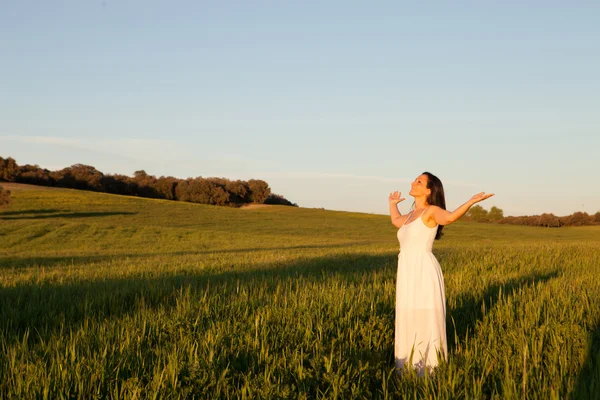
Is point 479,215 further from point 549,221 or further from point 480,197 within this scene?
point 480,197

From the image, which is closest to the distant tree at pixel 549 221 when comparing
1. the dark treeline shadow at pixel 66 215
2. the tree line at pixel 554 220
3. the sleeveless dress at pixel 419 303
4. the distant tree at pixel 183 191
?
the tree line at pixel 554 220

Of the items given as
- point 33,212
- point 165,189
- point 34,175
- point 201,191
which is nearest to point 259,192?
point 201,191

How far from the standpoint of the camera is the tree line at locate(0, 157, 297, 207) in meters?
83.0

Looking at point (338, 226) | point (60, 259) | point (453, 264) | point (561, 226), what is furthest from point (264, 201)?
point (453, 264)

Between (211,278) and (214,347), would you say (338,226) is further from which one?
(214,347)

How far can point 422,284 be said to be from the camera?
595 cm

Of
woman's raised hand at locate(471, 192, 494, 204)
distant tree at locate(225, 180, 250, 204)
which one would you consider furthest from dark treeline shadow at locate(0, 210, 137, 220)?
woman's raised hand at locate(471, 192, 494, 204)

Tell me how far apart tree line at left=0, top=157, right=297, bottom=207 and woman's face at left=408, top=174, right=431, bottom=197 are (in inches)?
3330

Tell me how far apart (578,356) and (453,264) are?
9.53 m

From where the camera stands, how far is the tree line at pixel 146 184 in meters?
83.0

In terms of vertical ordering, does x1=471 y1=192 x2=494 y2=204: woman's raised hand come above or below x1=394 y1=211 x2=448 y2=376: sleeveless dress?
above

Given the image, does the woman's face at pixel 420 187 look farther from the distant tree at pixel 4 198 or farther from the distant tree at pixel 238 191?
the distant tree at pixel 238 191

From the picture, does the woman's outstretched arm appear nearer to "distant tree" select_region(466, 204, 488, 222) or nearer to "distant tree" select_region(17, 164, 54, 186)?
"distant tree" select_region(466, 204, 488, 222)

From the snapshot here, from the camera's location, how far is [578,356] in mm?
5516
